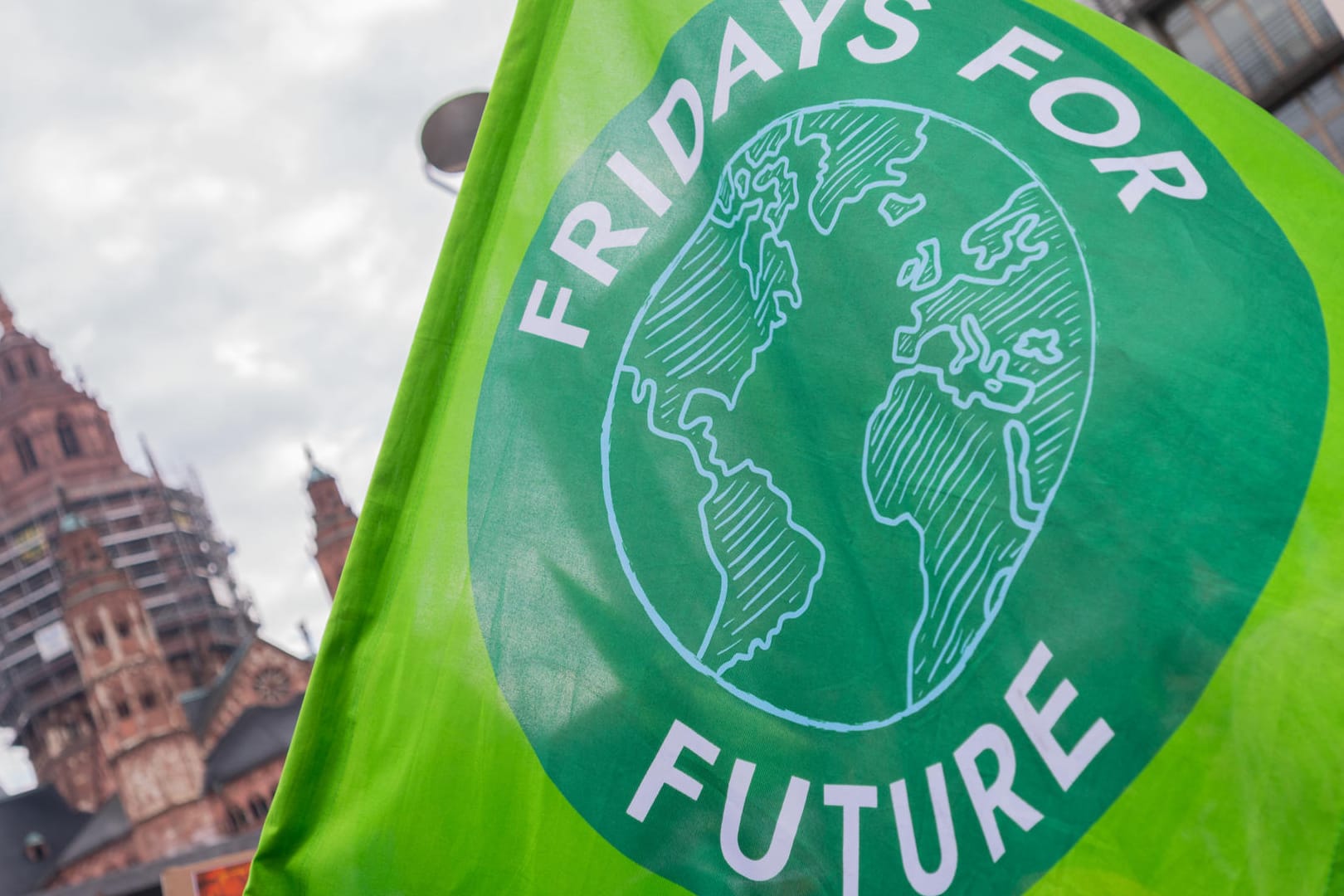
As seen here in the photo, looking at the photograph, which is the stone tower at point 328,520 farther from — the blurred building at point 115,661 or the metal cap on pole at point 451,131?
the metal cap on pole at point 451,131

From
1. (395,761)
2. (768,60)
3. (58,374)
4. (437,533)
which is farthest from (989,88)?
(58,374)

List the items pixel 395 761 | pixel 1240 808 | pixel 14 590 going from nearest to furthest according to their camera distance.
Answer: pixel 1240 808
pixel 395 761
pixel 14 590

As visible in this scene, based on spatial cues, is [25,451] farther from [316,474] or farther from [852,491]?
[852,491]

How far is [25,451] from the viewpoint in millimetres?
79062

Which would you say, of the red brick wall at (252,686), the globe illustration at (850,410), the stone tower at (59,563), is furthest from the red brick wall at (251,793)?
the globe illustration at (850,410)

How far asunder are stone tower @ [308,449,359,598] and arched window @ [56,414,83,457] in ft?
61.8

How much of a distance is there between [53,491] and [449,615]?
82.8 metres

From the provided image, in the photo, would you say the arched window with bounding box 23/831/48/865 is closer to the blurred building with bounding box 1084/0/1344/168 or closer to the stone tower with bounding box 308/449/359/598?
the stone tower with bounding box 308/449/359/598

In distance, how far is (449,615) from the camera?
2.59m

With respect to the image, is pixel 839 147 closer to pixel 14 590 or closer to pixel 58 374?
pixel 14 590

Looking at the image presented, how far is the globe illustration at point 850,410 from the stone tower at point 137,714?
Result: 62251 mm

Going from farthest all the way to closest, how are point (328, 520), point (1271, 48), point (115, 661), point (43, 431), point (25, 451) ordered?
point (43, 431)
point (25, 451)
point (328, 520)
point (115, 661)
point (1271, 48)

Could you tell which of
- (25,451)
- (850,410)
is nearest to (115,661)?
(25,451)

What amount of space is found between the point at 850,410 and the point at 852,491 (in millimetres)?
183
